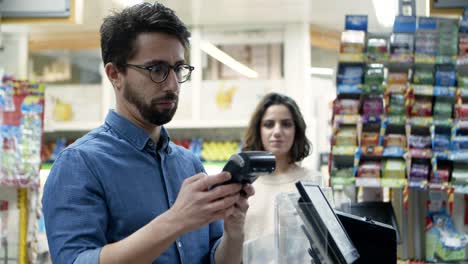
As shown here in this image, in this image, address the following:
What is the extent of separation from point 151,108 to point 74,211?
0.32m

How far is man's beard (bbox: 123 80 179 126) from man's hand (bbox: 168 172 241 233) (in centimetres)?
30

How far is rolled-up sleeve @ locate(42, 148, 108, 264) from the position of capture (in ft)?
4.41

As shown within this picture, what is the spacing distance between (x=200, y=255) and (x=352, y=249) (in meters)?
0.47

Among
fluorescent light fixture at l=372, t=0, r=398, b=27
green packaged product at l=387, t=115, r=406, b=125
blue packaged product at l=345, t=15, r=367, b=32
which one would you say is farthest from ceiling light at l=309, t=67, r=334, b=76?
green packaged product at l=387, t=115, r=406, b=125

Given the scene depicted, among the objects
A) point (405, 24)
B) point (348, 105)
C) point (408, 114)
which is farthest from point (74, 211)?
point (405, 24)

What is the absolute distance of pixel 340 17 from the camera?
6762 millimetres

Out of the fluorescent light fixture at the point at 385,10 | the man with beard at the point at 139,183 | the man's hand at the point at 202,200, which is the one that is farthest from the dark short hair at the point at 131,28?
the fluorescent light fixture at the point at 385,10

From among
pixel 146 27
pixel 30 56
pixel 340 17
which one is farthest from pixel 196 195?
pixel 30 56

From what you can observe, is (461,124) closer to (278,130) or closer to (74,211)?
(278,130)

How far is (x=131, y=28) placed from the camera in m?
1.55

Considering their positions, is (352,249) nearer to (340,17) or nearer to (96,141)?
(96,141)

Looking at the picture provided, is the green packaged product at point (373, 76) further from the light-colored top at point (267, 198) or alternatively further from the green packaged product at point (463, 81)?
the light-colored top at point (267, 198)

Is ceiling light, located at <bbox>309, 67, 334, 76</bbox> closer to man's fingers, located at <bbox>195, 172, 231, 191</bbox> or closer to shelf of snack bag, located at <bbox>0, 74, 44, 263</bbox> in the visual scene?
shelf of snack bag, located at <bbox>0, 74, 44, 263</bbox>

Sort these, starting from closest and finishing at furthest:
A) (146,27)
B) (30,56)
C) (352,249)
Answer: (352,249) → (146,27) → (30,56)
